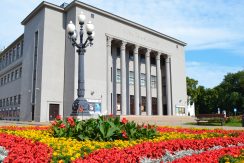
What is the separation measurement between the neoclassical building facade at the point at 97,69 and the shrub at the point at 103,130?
24.3 metres

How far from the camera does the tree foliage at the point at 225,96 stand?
66.6 metres

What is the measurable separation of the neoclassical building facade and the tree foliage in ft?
76.3

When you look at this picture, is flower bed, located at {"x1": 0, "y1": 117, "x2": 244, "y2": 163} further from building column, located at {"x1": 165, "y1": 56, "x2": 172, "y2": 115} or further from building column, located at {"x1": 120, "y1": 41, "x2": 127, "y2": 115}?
building column, located at {"x1": 165, "y1": 56, "x2": 172, "y2": 115}

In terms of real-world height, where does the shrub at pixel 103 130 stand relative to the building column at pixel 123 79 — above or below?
below

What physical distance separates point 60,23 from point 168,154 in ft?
107

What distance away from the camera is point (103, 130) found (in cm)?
745

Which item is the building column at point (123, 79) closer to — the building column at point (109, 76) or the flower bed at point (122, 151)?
the building column at point (109, 76)

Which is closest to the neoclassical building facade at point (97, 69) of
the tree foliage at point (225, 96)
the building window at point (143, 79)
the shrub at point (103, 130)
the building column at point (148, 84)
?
the building column at point (148, 84)

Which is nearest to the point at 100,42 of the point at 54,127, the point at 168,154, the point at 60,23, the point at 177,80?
the point at 60,23

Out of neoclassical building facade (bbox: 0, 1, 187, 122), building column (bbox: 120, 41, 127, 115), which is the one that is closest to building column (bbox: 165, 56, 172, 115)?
neoclassical building facade (bbox: 0, 1, 187, 122)

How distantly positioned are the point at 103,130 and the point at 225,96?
66.3 m

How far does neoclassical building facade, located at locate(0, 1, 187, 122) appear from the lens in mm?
33625

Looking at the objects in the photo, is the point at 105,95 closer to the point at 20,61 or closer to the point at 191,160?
the point at 20,61

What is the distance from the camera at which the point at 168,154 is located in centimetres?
541
